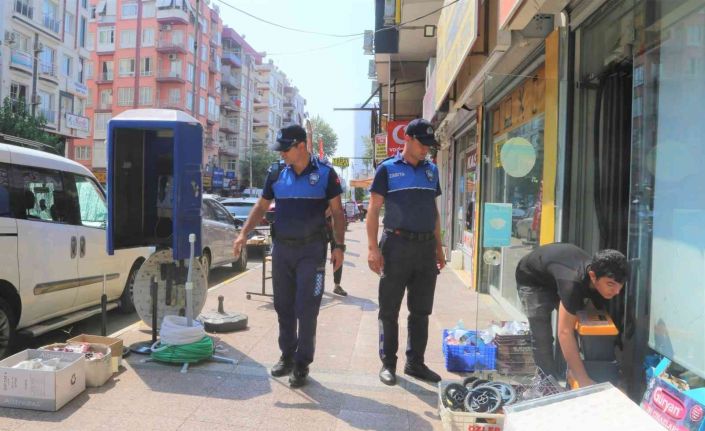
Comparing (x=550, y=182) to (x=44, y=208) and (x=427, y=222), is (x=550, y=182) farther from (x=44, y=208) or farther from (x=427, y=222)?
(x=44, y=208)

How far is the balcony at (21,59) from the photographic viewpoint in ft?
102

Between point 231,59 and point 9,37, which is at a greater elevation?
point 231,59

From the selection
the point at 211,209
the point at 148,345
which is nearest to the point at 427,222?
the point at 148,345

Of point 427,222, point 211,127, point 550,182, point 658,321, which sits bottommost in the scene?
point 658,321

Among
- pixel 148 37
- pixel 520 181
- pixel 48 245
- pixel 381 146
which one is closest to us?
pixel 48 245

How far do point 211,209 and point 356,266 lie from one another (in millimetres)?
3794

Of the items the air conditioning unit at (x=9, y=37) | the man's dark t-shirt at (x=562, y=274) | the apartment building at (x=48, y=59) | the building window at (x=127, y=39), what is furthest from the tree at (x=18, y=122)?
the man's dark t-shirt at (x=562, y=274)

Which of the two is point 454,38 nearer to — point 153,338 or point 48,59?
point 153,338

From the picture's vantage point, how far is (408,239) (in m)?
3.99

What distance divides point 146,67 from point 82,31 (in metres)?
13.4

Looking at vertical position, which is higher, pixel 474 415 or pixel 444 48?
pixel 444 48

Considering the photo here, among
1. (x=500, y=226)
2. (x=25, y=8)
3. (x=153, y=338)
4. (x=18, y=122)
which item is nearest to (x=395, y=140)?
(x=500, y=226)

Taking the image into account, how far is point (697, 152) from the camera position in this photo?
2973 mm

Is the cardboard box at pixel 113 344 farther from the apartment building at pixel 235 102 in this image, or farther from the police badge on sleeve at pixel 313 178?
the apartment building at pixel 235 102
